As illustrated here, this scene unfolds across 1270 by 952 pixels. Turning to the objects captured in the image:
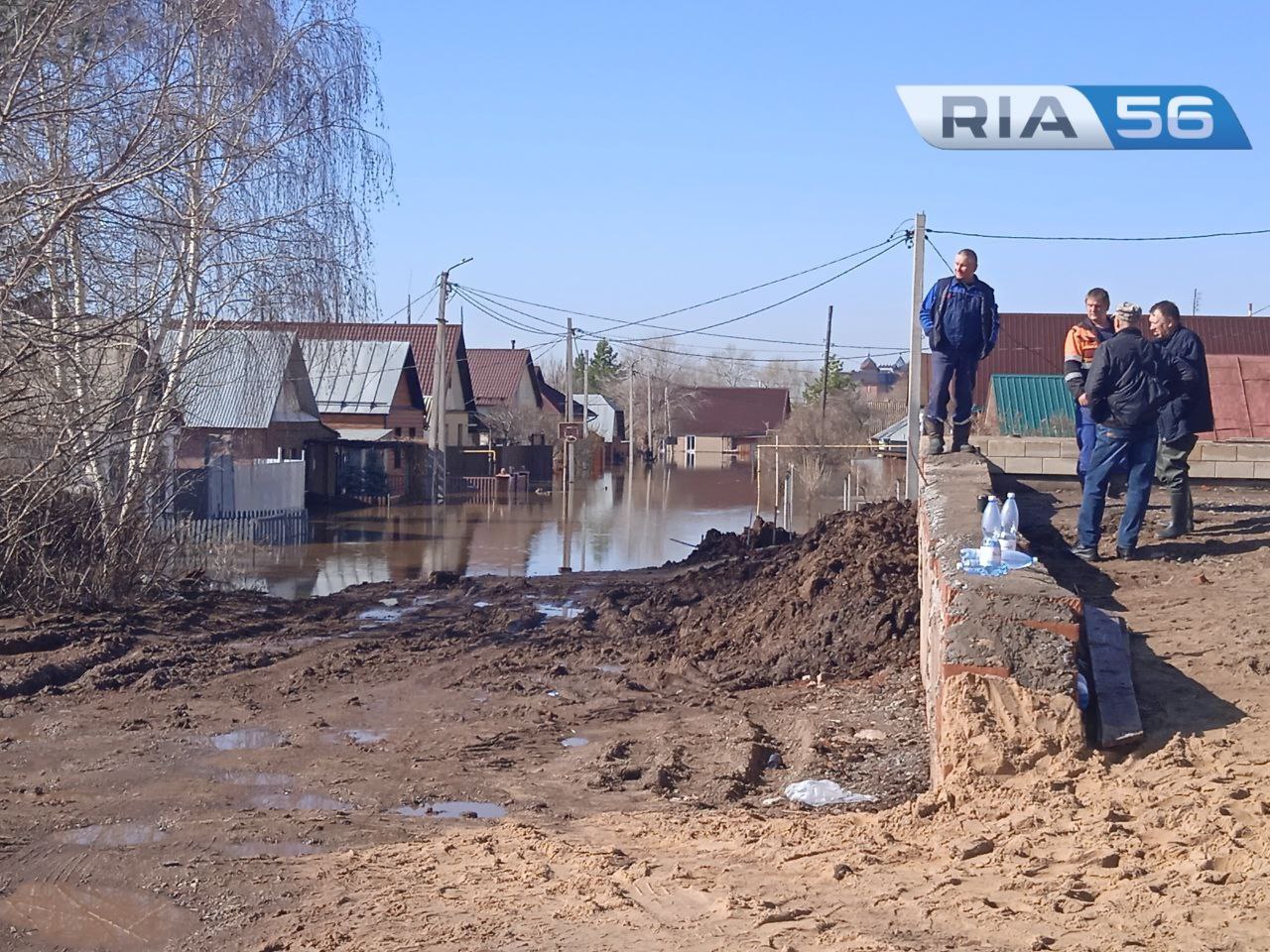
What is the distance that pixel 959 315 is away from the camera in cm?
978

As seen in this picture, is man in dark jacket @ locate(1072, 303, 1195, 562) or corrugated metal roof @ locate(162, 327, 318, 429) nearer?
man in dark jacket @ locate(1072, 303, 1195, 562)

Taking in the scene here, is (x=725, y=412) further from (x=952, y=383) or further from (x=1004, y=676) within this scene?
(x=1004, y=676)

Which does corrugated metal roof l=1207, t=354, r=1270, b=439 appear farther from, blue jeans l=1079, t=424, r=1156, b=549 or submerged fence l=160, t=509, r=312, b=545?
submerged fence l=160, t=509, r=312, b=545

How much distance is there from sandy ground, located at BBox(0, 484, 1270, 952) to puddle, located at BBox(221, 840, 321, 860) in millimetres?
18

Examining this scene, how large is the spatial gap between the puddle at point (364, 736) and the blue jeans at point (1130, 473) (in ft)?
15.5

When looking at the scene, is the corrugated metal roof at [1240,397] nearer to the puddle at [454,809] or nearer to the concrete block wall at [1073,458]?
the concrete block wall at [1073,458]

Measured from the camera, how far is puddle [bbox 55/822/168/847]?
5.85 m

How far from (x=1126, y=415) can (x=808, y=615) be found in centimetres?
271

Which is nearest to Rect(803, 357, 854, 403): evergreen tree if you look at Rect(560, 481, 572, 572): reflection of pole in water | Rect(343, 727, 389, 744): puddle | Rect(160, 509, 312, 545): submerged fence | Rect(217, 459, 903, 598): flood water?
Rect(217, 459, 903, 598): flood water

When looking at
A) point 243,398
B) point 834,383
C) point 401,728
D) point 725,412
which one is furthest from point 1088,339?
point 725,412

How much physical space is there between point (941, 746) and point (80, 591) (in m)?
10.6

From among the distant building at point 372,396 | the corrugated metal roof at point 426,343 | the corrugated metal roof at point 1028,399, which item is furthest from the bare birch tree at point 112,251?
the corrugated metal roof at point 426,343

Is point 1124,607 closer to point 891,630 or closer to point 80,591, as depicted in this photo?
point 891,630

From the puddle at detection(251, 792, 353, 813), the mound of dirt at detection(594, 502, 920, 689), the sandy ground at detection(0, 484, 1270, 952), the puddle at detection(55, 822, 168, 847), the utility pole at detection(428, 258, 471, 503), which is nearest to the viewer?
the sandy ground at detection(0, 484, 1270, 952)
